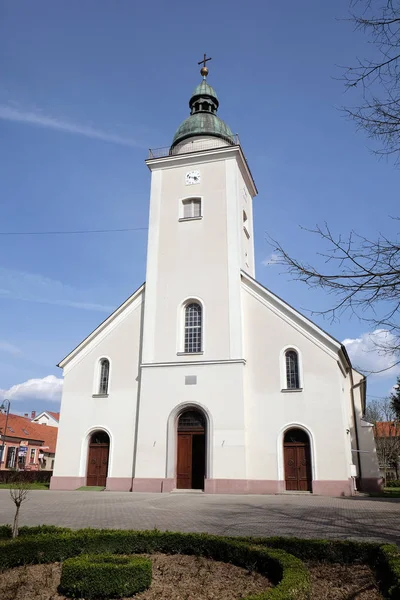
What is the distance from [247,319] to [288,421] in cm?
545

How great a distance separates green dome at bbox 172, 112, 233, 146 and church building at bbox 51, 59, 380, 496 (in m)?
2.81

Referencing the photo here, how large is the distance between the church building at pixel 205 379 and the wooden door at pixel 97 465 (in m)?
0.07

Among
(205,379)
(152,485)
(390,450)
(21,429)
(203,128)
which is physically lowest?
(152,485)

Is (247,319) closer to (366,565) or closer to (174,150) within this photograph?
(174,150)

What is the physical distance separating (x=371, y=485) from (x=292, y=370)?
27.3 ft

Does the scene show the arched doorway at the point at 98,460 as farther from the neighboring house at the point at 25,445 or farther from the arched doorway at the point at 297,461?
the neighboring house at the point at 25,445

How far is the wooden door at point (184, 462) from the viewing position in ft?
73.8

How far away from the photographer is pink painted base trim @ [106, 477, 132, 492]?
2281cm

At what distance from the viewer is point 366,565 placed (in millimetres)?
7785

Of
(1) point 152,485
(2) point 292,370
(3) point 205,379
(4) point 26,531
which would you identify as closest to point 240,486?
(1) point 152,485

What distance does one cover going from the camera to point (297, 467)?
21.6 metres

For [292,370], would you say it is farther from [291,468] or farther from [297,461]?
[291,468]

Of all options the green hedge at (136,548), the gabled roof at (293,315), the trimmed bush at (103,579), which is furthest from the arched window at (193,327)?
the trimmed bush at (103,579)

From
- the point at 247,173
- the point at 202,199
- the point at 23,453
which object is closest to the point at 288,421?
the point at 202,199
